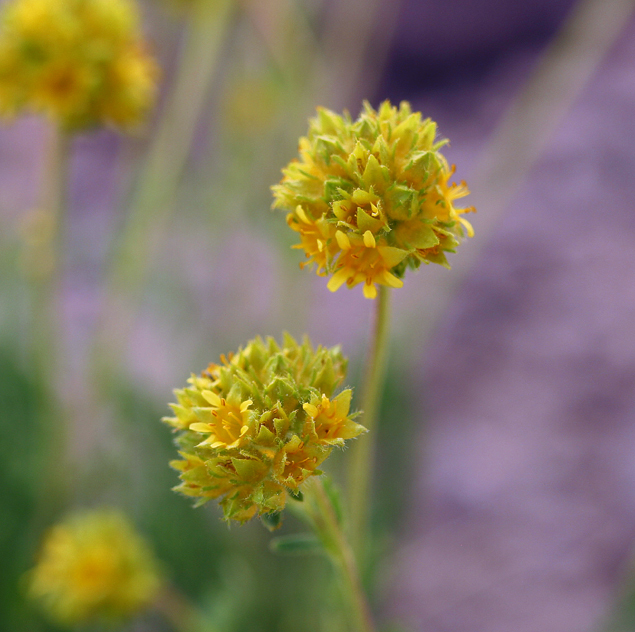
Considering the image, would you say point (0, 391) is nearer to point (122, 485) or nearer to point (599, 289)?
point (122, 485)

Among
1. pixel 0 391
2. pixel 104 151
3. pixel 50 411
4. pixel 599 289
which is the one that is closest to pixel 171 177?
pixel 50 411

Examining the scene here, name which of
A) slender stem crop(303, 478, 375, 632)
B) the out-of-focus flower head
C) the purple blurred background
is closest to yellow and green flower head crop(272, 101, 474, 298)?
slender stem crop(303, 478, 375, 632)

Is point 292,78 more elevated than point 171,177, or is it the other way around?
point 292,78

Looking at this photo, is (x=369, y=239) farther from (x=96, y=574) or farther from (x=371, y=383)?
(x=96, y=574)

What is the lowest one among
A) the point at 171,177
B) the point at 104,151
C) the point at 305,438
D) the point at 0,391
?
the point at 305,438

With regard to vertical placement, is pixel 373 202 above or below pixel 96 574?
above

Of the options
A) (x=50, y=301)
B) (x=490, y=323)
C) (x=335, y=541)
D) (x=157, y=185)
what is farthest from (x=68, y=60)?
(x=490, y=323)
